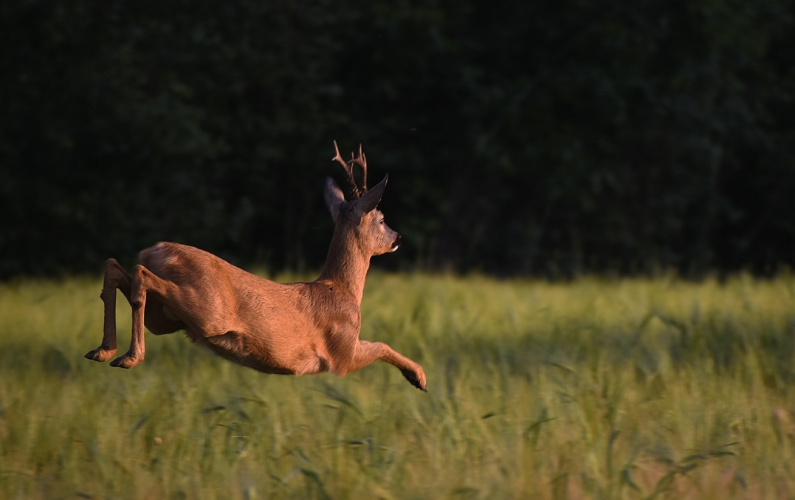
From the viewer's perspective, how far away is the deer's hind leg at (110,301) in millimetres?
3957

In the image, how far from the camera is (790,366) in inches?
227

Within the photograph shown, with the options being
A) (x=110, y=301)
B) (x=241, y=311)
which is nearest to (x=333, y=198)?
(x=241, y=311)

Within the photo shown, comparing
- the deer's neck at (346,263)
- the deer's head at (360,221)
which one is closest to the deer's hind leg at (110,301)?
the deer's neck at (346,263)

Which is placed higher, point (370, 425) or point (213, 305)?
point (213, 305)

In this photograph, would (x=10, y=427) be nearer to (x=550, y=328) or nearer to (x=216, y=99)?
(x=550, y=328)

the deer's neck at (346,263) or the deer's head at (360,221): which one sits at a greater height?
the deer's head at (360,221)

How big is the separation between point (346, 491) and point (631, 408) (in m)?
1.73

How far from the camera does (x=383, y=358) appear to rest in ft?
16.7

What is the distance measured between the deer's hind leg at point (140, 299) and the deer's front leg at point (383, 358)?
1.08m

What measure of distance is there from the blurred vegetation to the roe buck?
9.01 metres

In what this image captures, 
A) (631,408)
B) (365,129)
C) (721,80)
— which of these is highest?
(721,80)

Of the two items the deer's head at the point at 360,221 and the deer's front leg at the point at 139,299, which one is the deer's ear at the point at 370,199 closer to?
the deer's head at the point at 360,221

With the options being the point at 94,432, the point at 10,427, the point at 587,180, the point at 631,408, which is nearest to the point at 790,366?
the point at 631,408

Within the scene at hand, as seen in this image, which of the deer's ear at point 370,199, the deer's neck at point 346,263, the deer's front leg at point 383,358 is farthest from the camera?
the deer's neck at point 346,263
